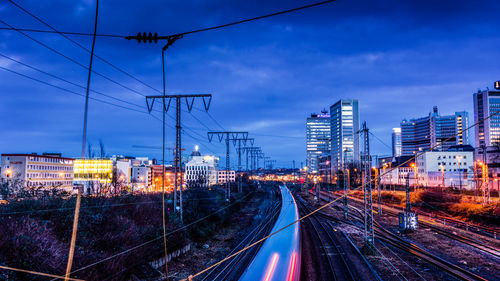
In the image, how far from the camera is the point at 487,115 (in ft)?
493

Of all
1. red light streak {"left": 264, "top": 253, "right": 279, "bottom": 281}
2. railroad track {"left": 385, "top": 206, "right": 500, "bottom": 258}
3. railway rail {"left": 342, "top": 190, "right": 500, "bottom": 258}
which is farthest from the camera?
railway rail {"left": 342, "top": 190, "right": 500, "bottom": 258}

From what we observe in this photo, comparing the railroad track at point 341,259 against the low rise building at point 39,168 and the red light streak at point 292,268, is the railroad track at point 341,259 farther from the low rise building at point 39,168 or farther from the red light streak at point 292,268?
the low rise building at point 39,168

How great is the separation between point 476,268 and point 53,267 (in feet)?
84.0

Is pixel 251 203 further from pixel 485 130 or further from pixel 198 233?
pixel 485 130

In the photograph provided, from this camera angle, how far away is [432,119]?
19500cm

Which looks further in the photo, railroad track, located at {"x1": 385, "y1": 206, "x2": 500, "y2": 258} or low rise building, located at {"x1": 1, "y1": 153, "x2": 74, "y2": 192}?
low rise building, located at {"x1": 1, "y1": 153, "x2": 74, "y2": 192}

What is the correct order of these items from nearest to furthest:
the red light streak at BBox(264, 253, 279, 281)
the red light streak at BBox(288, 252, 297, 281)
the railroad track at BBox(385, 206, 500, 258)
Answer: the red light streak at BBox(264, 253, 279, 281) → the red light streak at BBox(288, 252, 297, 281) → the railroad track at BBox(385, 206, 500, 258)

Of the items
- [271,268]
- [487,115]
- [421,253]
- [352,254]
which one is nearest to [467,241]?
[421,253]

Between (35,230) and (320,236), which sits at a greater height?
(35,230)

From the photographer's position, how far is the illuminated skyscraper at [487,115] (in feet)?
498

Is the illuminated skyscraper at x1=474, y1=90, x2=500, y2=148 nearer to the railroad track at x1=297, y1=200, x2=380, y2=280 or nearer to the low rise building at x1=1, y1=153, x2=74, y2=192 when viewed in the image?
the railroad track at x1=297, y1=200, x2=380, y2=280

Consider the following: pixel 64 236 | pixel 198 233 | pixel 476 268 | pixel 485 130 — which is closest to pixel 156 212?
pixel 198 233

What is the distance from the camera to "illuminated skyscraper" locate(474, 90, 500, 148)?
5979 inches

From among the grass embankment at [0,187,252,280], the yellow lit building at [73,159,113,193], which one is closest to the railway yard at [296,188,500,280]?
the grass embankment at [0,187,252,280]
